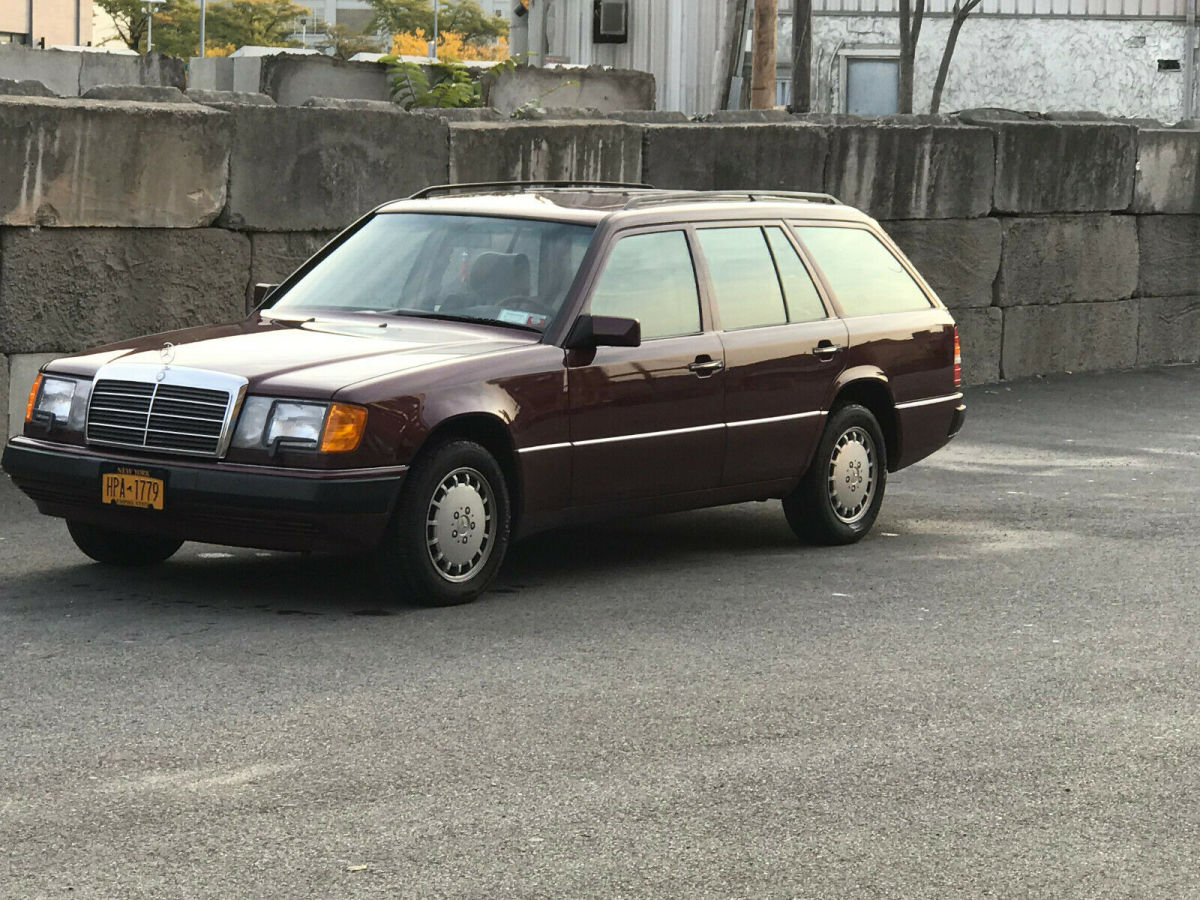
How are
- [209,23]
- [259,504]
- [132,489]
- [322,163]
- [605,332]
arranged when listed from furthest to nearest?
[209,23]
[322,163]
[605,332]
[132,489]
[259,504]

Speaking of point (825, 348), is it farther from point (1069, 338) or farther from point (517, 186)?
point (1069, 338)

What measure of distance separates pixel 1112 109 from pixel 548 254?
95.5 ft

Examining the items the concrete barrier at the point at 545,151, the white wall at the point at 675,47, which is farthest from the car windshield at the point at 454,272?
the white wall at the point at 675,47

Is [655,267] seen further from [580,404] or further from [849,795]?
[849,795]

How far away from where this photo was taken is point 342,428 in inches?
294

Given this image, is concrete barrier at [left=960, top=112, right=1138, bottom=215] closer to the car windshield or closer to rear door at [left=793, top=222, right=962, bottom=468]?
rear door at [left=793, top=222, right=962, bottom=468]

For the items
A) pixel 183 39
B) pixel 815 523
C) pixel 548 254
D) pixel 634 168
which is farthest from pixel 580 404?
pixel 183 39

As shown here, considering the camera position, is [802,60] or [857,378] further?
[802,60]

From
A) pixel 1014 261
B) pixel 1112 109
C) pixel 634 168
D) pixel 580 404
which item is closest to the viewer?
pixel 580 404

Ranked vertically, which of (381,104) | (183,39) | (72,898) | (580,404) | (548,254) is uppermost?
(183,39)

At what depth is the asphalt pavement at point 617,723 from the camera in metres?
4.84

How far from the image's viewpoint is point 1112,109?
36000 mm

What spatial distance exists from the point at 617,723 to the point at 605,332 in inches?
95.5

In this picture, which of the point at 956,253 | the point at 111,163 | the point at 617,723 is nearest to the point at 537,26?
the point at 956,253
